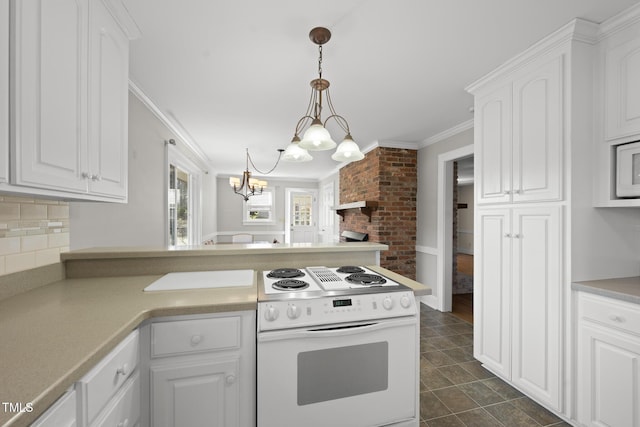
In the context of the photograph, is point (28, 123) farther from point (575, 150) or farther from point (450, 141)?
point (450, 141)

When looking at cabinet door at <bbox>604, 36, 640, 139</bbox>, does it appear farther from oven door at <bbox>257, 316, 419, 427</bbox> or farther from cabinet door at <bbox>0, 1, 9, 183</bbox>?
cabinet door at <bbox>0, 1, 9, 183</bbox>

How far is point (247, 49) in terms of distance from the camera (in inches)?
71.1

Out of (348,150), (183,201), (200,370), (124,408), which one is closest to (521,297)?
(348,150)

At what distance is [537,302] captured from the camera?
5.95 feet

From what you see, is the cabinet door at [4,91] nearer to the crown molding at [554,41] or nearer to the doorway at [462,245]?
the crown molding at [554,41]

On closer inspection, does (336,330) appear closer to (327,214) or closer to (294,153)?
(294,153)

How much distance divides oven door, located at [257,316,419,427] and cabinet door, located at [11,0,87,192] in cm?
103

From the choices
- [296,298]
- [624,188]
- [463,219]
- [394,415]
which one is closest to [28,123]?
[296,298]

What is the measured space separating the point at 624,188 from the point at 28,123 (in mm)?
2721

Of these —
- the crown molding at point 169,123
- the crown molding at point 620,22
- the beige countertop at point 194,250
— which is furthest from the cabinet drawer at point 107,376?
the crown molding at point 620,22

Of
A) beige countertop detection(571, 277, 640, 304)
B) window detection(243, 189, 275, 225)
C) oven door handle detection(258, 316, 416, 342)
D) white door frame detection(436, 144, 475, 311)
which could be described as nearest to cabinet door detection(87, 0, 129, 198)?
oven door handle detection(258, 316, 416, 342)

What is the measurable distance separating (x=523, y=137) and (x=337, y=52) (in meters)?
1.38

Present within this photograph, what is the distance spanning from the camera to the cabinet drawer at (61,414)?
25.5 inches

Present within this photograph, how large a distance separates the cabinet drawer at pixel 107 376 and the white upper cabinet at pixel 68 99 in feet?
2.03
